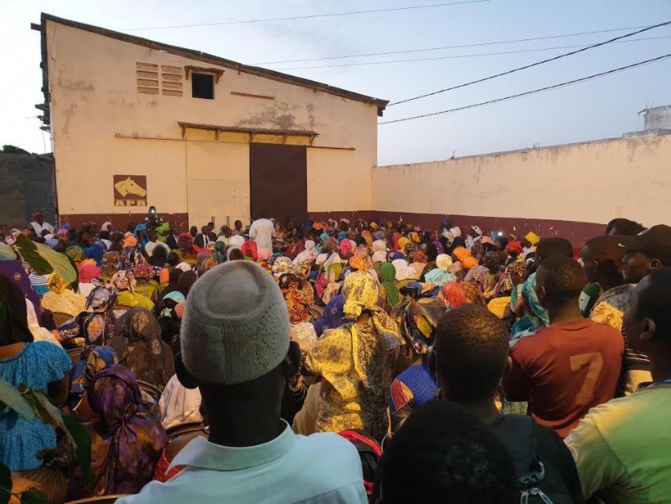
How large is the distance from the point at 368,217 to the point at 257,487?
21.2m

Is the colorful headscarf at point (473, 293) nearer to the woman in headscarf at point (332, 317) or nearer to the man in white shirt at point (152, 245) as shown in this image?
the woman in headscarf at point (332, 317)

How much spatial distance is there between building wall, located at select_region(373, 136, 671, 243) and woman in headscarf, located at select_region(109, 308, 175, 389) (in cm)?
1038

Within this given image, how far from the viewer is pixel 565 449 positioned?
1554 mm

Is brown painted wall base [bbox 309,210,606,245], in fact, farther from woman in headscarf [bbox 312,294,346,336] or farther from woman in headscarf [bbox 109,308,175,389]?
woman in headscarf [bbox 109,308,175,389]

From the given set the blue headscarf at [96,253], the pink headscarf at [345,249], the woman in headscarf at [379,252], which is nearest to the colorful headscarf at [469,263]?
the woman in headscarf at [379,252]

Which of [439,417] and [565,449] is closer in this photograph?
[439,417]

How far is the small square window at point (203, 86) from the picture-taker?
1844cm

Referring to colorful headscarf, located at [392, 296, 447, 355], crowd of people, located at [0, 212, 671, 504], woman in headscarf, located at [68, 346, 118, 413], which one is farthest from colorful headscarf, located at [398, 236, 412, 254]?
woman in headscarf, located at [68, 346, 118, 413]

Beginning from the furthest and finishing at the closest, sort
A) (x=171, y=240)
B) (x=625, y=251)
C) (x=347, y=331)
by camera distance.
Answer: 1. (x=171, y=240)
2. (x=625, y=251)
3. (x=347, y=331)

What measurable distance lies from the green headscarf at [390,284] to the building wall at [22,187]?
17.0 metres

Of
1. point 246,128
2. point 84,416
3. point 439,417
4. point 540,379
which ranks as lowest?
point 84,416

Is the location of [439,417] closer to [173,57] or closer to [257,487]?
[257,487]

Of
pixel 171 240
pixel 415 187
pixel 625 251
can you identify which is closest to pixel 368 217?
pixel 415 187

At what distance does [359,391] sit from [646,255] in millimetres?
2106
